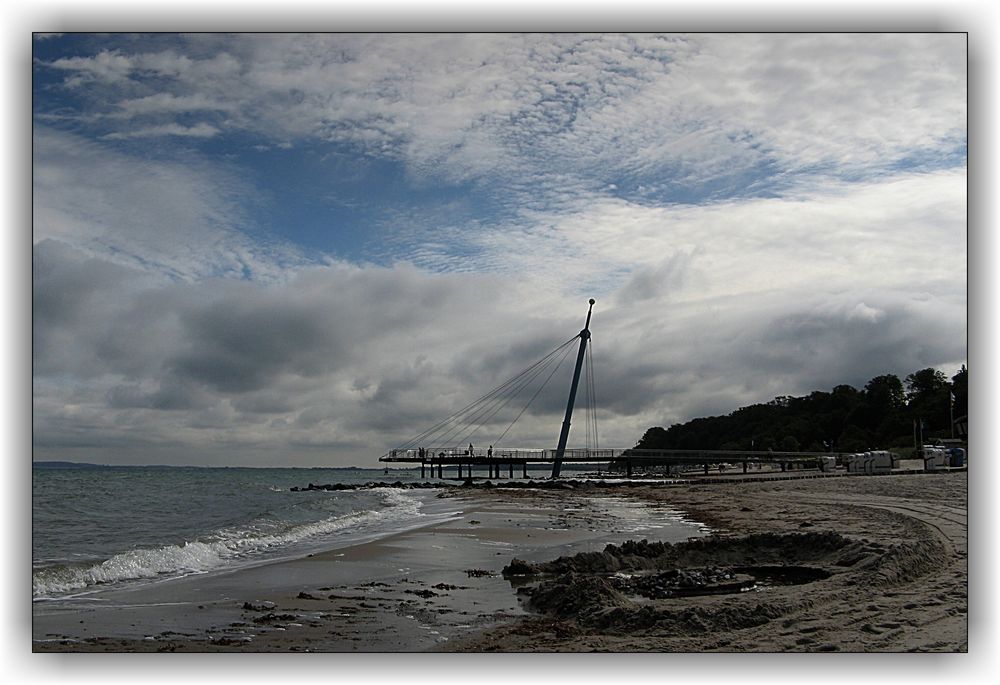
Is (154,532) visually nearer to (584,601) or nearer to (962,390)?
(584,601)

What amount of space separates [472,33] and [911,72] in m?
4.50

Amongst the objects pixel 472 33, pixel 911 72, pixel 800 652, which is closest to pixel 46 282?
pixel 472 33

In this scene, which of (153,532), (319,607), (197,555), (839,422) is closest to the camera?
(319,607)

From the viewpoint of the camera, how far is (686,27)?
305 inches

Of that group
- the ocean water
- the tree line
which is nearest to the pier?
the tree line

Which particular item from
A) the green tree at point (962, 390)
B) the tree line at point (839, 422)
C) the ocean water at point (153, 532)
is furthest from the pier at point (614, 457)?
the green tree at point (962, 390)

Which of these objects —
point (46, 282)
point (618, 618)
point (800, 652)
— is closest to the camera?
point (800, 652)

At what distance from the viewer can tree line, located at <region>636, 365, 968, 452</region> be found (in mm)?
14719

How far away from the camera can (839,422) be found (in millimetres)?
45031

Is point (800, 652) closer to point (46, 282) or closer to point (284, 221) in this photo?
point (284, 221)

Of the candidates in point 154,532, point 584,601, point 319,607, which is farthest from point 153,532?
point 584,601

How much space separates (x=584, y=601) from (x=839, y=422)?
→ 42146 mm

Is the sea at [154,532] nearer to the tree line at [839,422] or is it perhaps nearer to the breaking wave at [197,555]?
the breaking wave at [197,555]

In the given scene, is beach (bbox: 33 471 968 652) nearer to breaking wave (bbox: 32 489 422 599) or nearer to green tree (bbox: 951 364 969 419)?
breaking wave (bbox: 32 489 422 599)
